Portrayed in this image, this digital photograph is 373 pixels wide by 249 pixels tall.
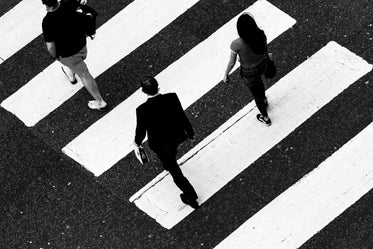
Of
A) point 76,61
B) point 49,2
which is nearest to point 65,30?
point 49,2

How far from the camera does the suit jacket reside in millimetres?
5926

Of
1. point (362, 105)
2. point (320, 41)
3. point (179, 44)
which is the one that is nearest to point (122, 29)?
point (179, 44)

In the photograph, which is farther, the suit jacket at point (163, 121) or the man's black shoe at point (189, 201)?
the man's black shoe at point (189, 201)

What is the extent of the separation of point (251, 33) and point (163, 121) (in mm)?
1245

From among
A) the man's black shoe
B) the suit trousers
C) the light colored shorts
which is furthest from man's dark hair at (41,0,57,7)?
the man's black shoe

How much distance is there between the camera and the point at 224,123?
785cm

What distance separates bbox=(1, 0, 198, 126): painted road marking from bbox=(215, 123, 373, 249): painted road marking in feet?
9.89

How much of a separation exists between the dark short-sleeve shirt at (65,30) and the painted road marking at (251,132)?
1875 millimetres

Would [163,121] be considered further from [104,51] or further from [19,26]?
[19,26]

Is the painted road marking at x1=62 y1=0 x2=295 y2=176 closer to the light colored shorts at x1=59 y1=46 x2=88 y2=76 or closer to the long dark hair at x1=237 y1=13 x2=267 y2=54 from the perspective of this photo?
the light colored shorts at x1=59 y1=46 x2=88 y2=76

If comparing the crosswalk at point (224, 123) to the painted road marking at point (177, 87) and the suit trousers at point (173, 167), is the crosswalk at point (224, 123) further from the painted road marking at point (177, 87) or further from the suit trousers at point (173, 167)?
the suit trousers at point (173, 167)

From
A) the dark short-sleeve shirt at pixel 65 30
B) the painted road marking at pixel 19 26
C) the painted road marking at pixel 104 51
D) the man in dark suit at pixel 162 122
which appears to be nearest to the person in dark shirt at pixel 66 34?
the dark short-sleeve shirt at pixel 65 30

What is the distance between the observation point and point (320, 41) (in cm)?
826

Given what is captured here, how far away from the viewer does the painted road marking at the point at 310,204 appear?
7027mm
